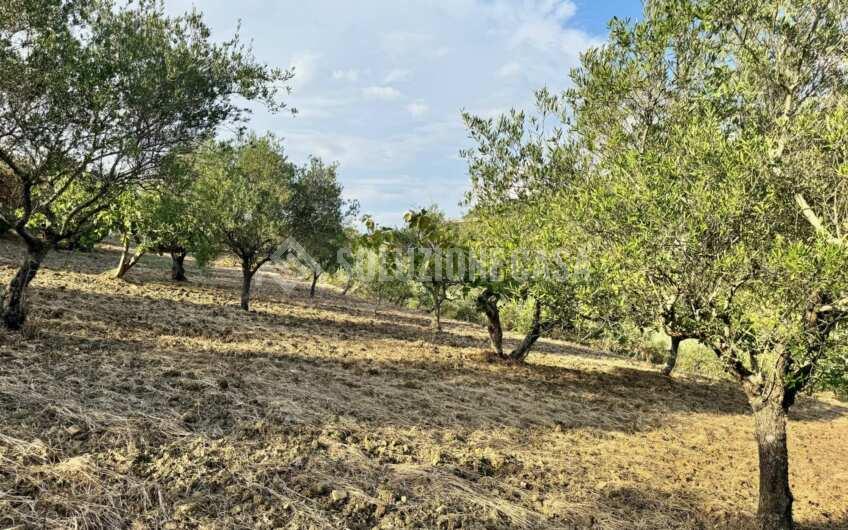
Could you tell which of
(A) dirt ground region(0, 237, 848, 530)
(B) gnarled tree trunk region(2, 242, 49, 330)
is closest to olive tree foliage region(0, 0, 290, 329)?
(B) gnarled tree trunk region(2, 242, 49, 330)

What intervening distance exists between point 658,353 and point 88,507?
1295 inches

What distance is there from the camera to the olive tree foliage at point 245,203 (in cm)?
1988

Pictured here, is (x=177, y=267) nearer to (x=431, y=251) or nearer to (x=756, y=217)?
(x=431, y=251)

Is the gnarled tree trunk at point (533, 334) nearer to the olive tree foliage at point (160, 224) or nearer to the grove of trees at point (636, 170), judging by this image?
the grove of trees at point (636, 170)

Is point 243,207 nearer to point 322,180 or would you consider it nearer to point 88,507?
point 322,180

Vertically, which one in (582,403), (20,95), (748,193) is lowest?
(582,403)

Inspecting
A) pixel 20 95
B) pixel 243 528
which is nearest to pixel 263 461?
pixel 243 528

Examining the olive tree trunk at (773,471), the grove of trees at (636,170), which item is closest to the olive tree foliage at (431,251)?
the grove of trees at (636,170)

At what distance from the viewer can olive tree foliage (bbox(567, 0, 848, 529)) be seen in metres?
6.82

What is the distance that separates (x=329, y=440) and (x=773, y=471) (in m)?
7.85

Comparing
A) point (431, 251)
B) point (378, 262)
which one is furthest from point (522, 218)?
point (378, 262)

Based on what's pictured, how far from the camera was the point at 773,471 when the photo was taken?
26.2 ft

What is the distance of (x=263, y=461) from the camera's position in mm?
6660

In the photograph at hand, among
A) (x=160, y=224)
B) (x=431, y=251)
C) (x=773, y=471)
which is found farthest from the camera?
(x=160, y=224)
